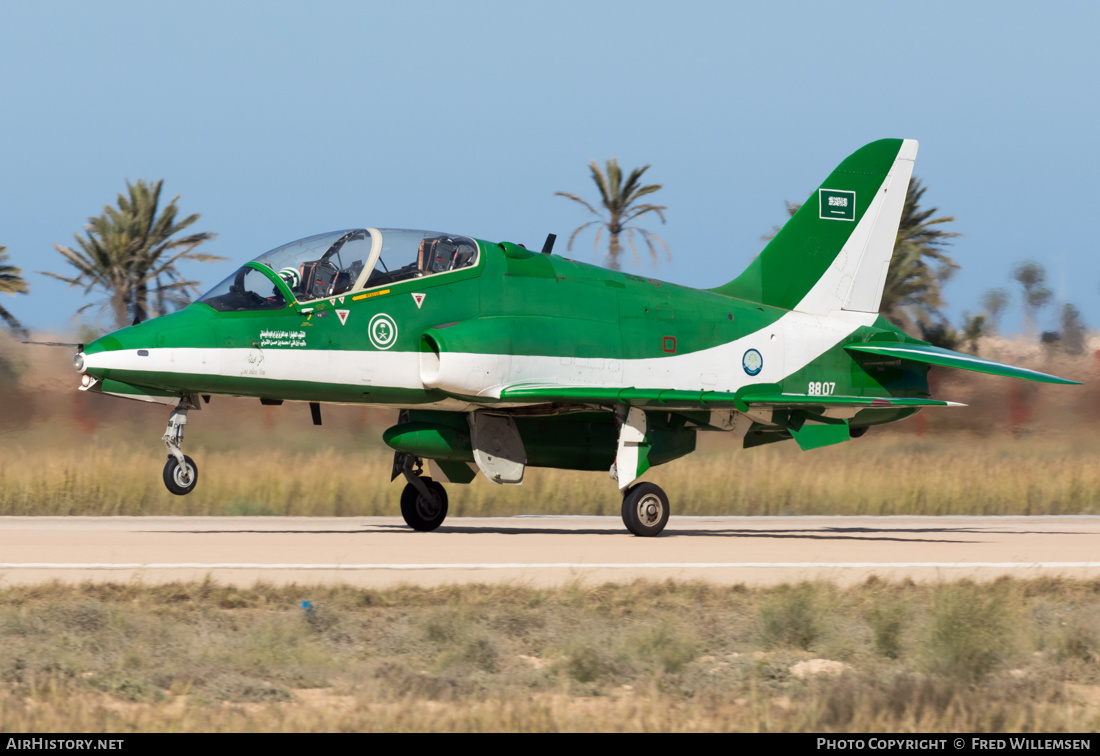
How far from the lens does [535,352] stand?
15.4 metres

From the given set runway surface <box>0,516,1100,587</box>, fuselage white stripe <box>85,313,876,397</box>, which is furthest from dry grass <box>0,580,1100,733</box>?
fuselage white stripe <box>85,313,876,397</box>

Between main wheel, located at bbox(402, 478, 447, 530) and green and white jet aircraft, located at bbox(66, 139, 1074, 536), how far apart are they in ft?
0.08

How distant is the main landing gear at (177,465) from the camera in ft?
44.7

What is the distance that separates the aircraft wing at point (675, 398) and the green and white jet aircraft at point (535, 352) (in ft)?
0.09

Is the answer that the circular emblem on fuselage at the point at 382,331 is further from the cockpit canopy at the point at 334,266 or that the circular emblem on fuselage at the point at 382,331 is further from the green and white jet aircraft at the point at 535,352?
the cockpit canopy at the point at 334,266

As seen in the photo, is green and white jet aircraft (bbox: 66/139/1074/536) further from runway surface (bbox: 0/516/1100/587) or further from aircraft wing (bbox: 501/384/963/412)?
runway surface (bbox: 0/516/1100/587)

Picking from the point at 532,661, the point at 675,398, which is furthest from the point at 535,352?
the point at 532,661

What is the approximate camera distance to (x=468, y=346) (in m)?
14.8

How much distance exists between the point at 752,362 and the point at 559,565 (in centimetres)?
625

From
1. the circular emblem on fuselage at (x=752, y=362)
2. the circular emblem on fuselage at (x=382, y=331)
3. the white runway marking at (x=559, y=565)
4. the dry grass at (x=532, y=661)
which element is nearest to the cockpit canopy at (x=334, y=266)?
the circular emblem on fuselage at (x=382, y=331)

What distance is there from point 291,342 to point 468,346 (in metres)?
1.99

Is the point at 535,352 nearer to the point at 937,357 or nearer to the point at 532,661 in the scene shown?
the point at 937,357
